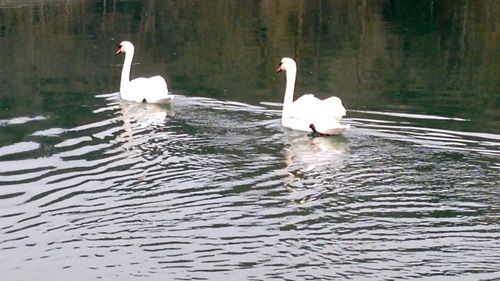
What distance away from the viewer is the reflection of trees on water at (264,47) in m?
24.1

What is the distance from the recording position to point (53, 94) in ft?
76.2

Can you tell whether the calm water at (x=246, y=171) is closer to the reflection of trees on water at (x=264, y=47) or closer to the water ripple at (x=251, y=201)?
the water ripple at (x=251, y=201)

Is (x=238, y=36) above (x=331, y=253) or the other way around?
above

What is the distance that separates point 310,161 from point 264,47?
17636 millimetres

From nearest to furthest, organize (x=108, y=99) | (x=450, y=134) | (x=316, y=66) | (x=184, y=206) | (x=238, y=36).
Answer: (x=184, y=206) < (x=450, y=134) < (x=108, y=99) < (x=316, y=66) < (x=238, y=36)

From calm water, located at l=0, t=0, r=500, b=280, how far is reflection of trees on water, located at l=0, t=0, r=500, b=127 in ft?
0.49

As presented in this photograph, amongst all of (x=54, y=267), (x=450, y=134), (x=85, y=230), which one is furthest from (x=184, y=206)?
(x=450, y=134)

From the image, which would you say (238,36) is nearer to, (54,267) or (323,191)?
(323,191)

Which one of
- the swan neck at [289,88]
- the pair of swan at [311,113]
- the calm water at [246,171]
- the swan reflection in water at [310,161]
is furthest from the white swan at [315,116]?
the swan neck at [289,88]

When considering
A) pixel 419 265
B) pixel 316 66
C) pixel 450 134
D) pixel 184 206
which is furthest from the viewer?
pixel 316 66

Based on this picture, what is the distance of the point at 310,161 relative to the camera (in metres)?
16.1

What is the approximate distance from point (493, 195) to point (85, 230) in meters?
5.38

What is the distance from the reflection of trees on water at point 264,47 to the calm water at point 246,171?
149 millimetres

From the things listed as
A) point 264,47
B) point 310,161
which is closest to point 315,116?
point 310,161
